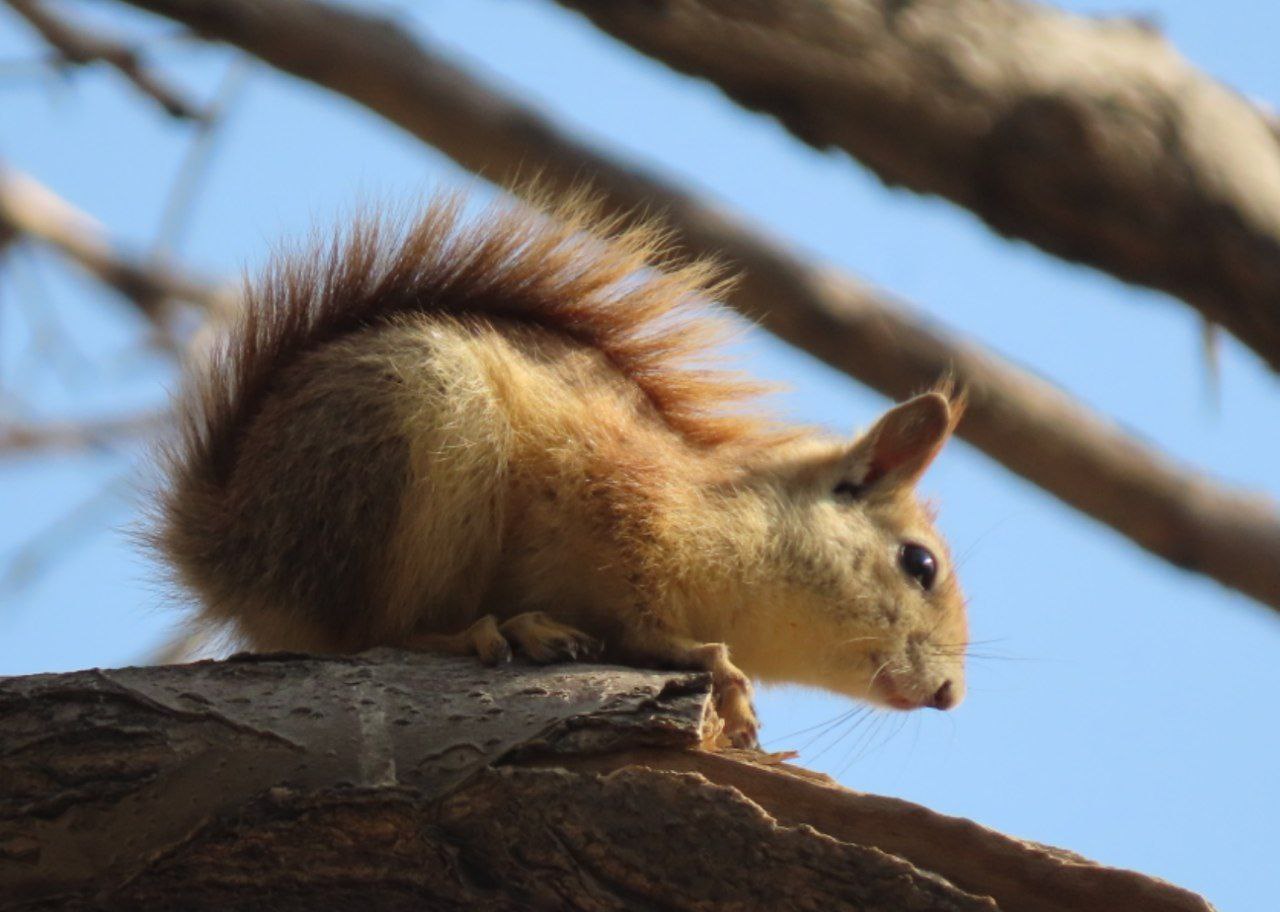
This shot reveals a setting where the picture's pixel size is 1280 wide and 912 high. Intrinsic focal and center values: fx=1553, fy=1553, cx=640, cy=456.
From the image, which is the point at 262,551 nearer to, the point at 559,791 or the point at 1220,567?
the point at 559,791

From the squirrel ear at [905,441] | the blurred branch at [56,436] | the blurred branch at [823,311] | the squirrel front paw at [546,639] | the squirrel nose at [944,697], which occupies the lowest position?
the blurred branch at [56,436]

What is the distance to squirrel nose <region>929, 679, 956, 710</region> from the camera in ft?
12.7

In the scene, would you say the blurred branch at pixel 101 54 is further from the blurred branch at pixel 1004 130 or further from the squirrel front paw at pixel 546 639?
the squirrel front paw at pixel 546 639

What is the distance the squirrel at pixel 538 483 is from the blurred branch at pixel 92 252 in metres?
2.72

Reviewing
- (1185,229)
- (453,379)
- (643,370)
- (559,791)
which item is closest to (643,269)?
(643,370)

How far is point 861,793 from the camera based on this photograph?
2.65 m

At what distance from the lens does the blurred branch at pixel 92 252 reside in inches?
251

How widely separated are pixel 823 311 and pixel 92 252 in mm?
3504

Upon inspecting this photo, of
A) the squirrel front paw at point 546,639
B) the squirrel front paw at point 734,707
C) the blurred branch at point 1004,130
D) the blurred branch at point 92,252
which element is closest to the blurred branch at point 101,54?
the blurred branch at point 92,252

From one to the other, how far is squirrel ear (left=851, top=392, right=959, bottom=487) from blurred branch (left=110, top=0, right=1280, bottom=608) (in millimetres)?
479

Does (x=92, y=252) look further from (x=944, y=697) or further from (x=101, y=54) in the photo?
(x=944, y=697)

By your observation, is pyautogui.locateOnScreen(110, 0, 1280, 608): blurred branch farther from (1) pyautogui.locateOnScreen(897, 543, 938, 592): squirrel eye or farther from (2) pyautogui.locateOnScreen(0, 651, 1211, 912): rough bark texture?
(2) pyautogui.locateOnScreen(0, 651, 1211, 912): rough bark texture

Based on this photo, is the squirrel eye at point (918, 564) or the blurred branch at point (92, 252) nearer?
the squirrel eye at point (918, 564)

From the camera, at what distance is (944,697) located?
388cm
